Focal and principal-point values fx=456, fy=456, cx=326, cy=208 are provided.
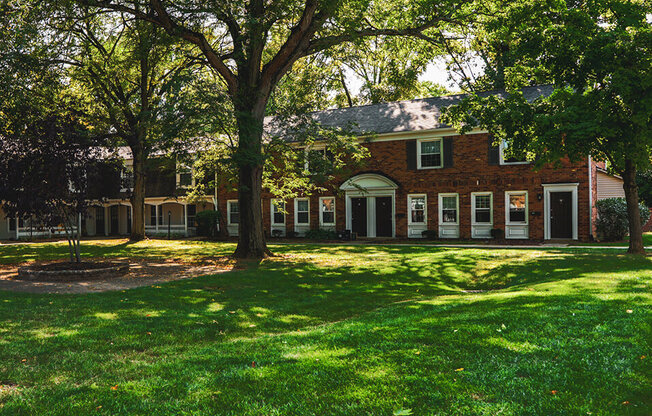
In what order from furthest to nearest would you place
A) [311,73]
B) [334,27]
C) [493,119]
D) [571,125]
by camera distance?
[311,73] < [334,27] < [493,119] < [571,125]

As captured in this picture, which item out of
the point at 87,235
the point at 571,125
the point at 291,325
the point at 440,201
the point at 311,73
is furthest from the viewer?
the point at 87,235

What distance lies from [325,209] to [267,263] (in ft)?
42.9

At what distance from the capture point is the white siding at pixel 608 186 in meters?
26.2

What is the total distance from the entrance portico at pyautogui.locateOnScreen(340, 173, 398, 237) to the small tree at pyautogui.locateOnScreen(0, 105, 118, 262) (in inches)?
597

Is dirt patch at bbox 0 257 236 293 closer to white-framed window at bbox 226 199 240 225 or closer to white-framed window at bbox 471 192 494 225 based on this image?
white-framed window at bbox 471 192 494 225

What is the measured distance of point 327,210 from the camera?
2794 centimetres

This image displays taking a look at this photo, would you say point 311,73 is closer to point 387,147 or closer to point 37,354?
point 387,147

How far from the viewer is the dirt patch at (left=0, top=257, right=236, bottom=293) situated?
35.0 ft

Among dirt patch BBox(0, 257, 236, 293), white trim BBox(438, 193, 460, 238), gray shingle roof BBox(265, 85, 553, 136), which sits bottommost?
dirt patch BBox(0, 257, 236, 293)

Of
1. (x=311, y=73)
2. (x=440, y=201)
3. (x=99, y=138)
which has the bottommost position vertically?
(x=440, y=201)

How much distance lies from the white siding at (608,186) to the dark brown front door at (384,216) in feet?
39.1

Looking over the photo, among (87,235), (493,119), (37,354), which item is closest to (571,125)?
(493,119)

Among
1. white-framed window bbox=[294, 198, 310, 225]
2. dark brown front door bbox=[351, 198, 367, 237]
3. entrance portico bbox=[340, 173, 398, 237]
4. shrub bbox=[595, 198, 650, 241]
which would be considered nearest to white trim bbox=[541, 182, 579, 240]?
shrub bbox=[595, 198, 650, 241]

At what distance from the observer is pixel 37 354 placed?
531 cm
